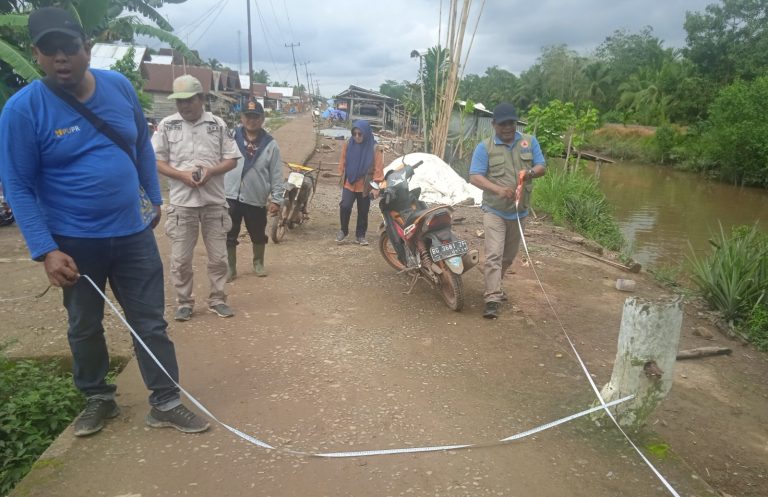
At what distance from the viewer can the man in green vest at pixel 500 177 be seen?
470 cm

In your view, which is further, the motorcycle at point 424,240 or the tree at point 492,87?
the tree at point 492,87

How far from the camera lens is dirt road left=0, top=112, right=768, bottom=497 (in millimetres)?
2537

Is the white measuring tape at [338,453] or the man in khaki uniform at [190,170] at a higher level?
the man in khaki uniform at [190,170]

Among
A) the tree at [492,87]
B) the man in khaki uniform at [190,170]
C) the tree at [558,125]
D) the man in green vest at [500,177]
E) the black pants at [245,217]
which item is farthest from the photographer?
the tree at [492,87]

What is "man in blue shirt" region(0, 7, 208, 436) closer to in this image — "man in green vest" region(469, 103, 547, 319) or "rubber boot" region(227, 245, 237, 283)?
"rubber boot" region(227, 245, 237, 283)

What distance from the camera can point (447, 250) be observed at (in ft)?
16.1

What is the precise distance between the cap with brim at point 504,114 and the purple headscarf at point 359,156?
2.68 m

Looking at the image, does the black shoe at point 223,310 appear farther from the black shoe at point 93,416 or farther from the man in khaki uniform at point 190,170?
the black shoe at point 93,416

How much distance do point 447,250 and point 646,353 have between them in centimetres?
234

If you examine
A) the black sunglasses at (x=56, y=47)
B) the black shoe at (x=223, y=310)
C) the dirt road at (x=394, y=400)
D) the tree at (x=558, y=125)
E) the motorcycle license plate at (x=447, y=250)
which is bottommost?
the dirt road at (x=394, y=400)

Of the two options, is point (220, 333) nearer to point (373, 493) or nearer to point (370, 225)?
point (373, 493)

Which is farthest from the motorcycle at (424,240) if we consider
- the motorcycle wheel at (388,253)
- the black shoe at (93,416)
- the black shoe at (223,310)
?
the black shoe at (93,416)

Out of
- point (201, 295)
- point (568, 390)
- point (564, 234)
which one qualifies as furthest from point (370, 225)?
point (568, 390)

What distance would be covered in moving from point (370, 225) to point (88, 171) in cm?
664
